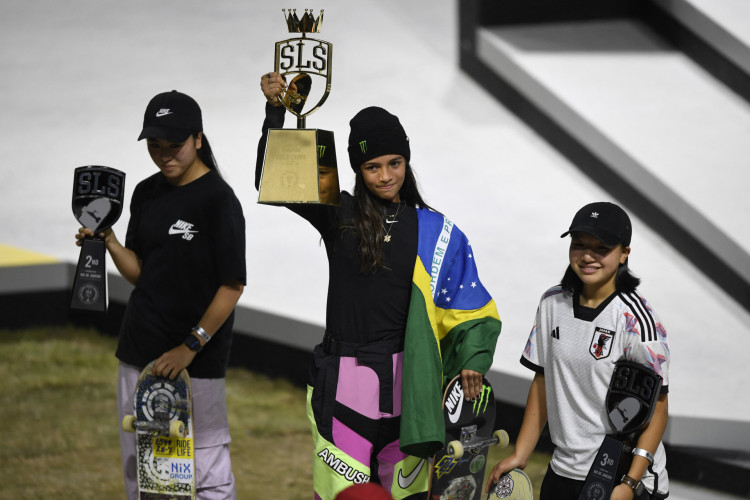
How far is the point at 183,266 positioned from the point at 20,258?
112 inches

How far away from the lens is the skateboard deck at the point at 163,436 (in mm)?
3047

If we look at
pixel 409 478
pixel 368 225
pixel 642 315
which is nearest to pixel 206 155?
pixel 368 225

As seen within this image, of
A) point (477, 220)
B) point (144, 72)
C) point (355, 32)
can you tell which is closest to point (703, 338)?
point (477, 220)

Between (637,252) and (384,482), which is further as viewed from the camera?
(637,252)

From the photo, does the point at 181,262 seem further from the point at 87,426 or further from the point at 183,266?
the point at 87,426

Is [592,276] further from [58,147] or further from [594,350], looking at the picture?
[58,147]

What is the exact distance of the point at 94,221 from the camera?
3.06m

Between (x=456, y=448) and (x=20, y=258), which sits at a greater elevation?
(x=20, y=258)

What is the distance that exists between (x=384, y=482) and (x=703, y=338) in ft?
9.75

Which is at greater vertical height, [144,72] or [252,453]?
[144,72]

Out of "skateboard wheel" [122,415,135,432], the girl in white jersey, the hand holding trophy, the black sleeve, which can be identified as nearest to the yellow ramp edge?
the hand holding trophy

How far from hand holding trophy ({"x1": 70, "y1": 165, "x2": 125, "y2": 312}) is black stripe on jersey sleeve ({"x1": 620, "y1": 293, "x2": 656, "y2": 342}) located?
60.6 inches

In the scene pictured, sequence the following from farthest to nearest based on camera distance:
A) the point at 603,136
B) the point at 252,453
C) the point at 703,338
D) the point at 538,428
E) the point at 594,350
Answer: the point at 603,136 → the point at 703,338 → the point at 252,453 → the point at 538,428 → the point at 594,350

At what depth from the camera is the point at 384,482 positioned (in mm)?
2805
